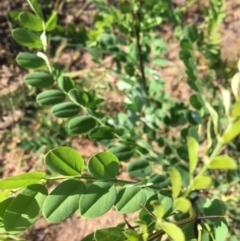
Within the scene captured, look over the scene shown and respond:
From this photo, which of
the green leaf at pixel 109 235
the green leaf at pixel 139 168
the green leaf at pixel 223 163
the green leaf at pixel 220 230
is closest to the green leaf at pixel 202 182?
the green leaf at pixel 223 163

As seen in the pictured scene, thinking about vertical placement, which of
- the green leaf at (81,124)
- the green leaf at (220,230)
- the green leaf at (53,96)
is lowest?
the green leaf at (220,230)

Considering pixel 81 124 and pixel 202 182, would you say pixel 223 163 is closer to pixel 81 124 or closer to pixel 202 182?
pixel 202 182

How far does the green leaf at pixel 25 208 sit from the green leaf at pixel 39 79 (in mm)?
383

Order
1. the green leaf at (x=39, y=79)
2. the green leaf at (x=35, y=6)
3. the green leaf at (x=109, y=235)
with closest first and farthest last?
the green leaf at (x=109, y=235) → the green leaf at (x=35, y=6) → the green leaf at (x=39, y=79)

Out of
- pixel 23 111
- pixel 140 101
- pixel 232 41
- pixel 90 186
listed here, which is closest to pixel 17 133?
pixel 23 111

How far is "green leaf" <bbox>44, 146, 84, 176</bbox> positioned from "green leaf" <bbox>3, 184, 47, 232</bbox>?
4 cm

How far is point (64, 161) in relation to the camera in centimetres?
62

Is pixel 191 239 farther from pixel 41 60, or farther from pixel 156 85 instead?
pixel 156 85

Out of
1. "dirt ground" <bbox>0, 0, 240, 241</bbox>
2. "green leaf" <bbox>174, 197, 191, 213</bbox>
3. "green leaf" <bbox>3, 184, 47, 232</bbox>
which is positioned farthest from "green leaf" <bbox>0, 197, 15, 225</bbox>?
"dirt ground" <bbox>0, 0, 240, 241</bbox>

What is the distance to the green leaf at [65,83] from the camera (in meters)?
1.00

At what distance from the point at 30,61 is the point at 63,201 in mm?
405

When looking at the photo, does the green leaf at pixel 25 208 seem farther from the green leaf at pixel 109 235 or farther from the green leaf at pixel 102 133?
the green leaf at pixel 102 133

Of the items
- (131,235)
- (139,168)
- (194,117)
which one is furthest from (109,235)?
(194,117)

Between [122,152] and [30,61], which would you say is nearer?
[30,61]
